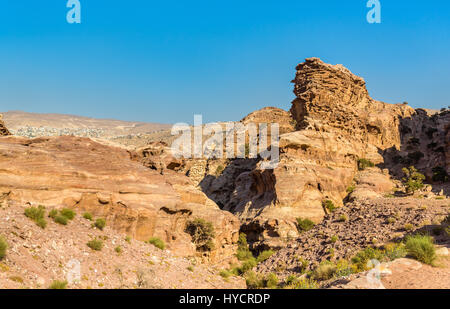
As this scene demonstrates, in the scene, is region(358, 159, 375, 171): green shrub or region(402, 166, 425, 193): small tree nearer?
region(402, 166, 425, 193): small tree

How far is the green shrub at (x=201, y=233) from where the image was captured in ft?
76.8

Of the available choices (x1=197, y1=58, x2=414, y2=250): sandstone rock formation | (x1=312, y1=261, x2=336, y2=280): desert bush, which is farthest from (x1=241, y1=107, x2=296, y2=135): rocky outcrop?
(x1=312, y1=261, x2=336, y2=280): desert bush

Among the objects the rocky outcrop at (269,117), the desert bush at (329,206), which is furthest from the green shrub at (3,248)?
the rocky outcrop at (269,117)

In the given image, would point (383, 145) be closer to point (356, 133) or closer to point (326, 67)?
point (356, 133)

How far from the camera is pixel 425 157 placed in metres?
42.6

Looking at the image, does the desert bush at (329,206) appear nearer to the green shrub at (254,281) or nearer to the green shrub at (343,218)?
the green shrub at (343,218)

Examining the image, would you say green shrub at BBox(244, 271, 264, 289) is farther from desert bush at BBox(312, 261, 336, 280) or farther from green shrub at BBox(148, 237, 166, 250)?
green shrub at BBox(148, 237, 166, 250)

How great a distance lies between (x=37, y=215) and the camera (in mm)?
15695

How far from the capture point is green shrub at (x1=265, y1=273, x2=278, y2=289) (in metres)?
20.3

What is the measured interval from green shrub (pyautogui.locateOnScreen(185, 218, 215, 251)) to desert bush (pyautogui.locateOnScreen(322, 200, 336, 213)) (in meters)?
12.4
